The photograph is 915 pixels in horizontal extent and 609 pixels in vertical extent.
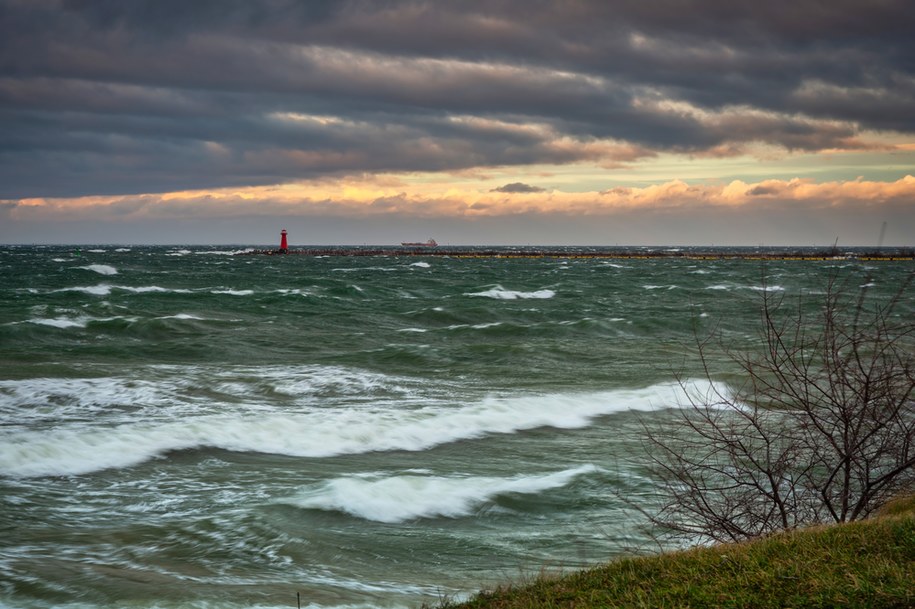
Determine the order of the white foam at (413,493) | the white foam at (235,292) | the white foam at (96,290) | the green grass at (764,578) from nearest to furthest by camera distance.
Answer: the green grass at (764,578) < the white foam at (413,493) < the white foam at (96,290) < the white foam at (235,292)

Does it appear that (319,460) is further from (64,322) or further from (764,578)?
(64,322)

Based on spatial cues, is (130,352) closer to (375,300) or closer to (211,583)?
(211,583)

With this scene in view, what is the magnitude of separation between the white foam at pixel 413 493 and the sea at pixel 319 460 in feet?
0.13

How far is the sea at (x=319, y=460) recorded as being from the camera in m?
7.78

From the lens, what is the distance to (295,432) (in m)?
14.5

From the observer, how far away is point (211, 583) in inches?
293

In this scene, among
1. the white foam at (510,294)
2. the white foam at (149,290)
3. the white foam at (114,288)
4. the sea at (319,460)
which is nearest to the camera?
the sea at (319,460)

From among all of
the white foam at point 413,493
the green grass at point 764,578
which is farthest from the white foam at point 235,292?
the green grass at point 764,578

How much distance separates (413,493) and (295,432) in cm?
445

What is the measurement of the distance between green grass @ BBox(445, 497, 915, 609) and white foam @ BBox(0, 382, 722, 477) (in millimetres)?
7556

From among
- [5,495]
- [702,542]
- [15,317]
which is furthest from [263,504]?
[15,317]

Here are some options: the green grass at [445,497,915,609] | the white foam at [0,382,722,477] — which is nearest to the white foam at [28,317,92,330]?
the white foam at [0,382,722,477]

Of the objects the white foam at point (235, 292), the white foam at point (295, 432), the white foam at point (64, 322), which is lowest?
the white foam at point (295, 432)

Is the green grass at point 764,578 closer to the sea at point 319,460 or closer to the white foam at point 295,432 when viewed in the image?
the sea at point 319,460
